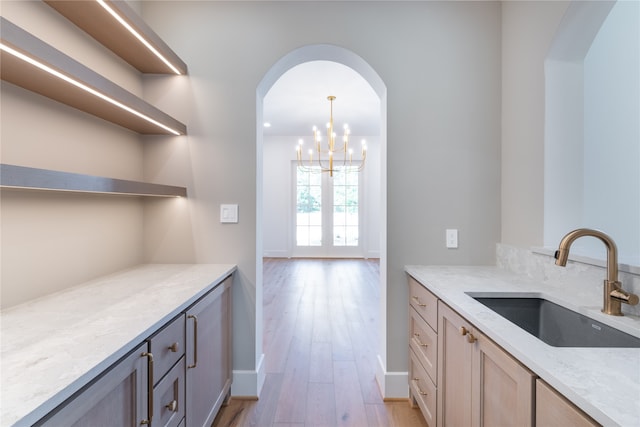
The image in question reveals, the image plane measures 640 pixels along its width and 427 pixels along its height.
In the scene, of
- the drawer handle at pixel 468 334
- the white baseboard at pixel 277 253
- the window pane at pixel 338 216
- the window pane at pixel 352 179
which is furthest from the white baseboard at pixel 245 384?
the window pane at pixel 352 179

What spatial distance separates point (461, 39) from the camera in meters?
2.00

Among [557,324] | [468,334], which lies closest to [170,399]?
[468,334]

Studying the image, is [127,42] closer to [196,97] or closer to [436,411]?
[196,97]

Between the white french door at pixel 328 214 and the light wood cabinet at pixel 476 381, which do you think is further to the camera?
the white french door at pixel 328 214

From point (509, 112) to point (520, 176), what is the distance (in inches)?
17.3

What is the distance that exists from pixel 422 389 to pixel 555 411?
113 centimetres

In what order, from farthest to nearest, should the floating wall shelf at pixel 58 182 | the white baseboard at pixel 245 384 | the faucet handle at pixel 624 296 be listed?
1. the white baseboard at pixel 245 384
2. the faucet handle at pixel 624 296
3. the floating wall shelf at pixel 58 182

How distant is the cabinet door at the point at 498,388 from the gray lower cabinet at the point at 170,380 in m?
1.13

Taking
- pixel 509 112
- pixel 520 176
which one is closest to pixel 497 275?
pixel 520 176

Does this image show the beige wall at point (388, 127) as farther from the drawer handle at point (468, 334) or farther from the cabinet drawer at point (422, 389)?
the drawer handle at point (468, 334)

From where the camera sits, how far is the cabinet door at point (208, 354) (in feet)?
4.35

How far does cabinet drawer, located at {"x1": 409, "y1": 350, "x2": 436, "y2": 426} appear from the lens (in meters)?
1.52

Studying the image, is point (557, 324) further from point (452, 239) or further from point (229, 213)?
point (229, 213)

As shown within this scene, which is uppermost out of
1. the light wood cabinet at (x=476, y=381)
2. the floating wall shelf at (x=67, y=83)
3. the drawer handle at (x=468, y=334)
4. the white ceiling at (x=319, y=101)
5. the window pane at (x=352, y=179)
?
the white ceiling at (x=319, y=101)
